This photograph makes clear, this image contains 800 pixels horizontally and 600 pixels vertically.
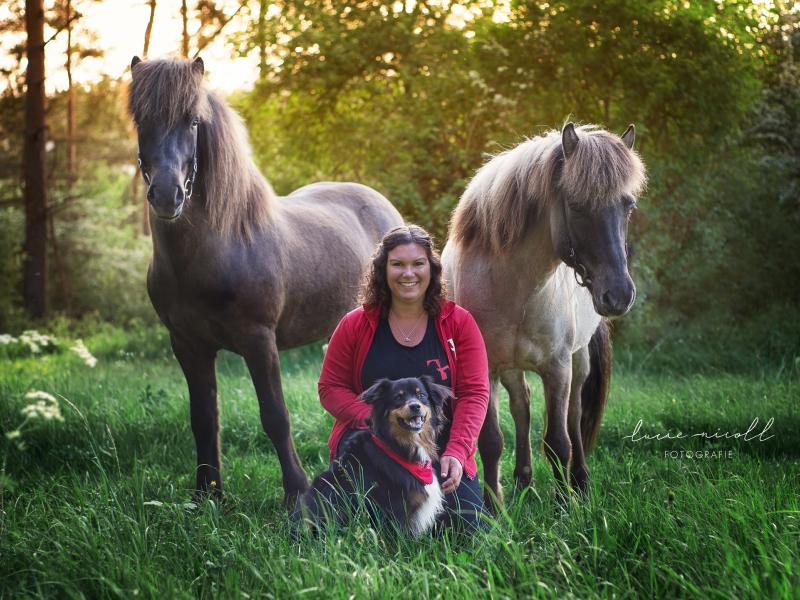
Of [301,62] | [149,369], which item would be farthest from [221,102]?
[301,62]

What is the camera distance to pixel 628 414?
554cm

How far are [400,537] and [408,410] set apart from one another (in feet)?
1.62

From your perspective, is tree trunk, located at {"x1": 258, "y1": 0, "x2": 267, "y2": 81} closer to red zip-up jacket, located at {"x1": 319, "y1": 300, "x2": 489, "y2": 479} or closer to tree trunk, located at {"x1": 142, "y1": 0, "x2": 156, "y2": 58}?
tree trunk, located at {"x1": 142, "y1": 0, "x2": 156, "y2": 58}

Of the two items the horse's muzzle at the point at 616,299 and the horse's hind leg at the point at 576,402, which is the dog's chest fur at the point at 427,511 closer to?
the horse's muzzle at the point at 616,299

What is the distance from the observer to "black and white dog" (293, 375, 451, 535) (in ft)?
9.65

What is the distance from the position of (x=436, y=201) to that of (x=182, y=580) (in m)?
7.35

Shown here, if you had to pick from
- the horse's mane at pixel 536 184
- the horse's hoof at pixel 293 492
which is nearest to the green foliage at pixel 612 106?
the horse's mane at pixel 536 184

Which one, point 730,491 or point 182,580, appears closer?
point 182,580

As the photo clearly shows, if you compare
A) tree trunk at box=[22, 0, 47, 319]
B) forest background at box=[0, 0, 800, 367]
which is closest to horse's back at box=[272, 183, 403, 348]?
forest background at box=[0, 0, 800, 367]

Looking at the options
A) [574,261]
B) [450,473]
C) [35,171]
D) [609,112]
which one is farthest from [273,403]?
[35,171]

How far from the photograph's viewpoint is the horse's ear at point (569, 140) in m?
3.40

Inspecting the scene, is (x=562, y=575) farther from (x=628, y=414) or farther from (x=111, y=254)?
(x=111, y=254)

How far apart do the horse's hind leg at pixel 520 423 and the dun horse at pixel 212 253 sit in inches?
47.4

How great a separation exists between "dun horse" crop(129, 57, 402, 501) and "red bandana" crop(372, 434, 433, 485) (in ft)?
3.96
